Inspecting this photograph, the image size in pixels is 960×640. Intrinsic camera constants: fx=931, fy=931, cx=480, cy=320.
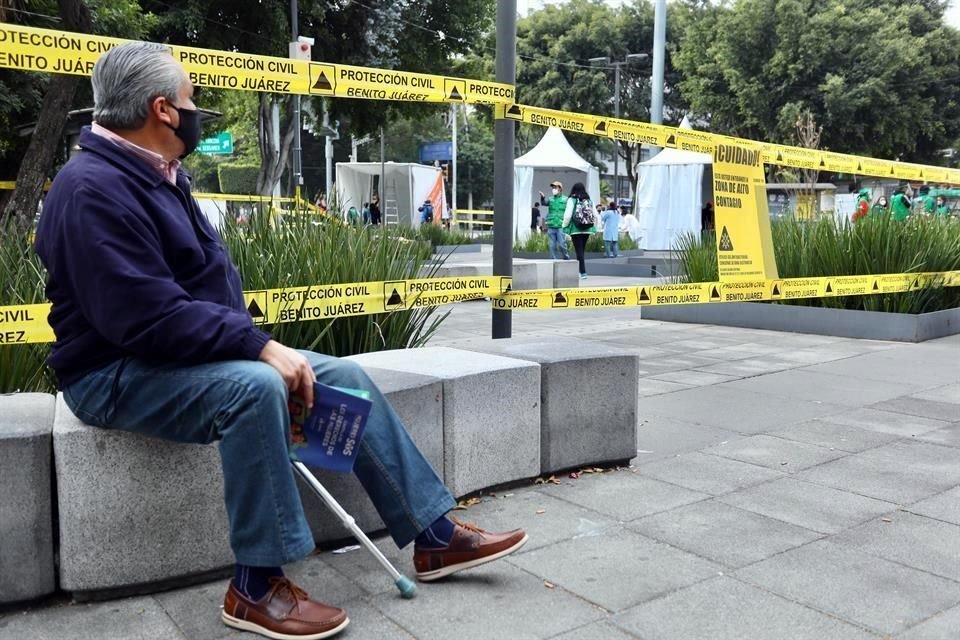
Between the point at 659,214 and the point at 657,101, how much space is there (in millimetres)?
3013

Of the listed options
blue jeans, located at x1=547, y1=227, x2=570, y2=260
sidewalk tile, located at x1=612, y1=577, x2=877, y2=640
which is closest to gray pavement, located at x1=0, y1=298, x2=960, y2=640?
sidewalk tile, located at x1=612, y1=577, x2=877, y2=640

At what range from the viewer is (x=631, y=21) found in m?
43.1

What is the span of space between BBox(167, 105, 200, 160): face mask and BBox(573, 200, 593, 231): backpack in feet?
47.7

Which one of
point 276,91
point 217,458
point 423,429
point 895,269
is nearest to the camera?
point 217,458

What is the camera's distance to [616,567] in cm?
333

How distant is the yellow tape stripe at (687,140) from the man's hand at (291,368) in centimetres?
287

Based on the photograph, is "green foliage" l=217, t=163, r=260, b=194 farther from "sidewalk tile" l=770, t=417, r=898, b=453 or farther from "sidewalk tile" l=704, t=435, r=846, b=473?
"sidewalk tile" l=704, t=435, r=846, b=473

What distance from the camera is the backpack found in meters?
17.2

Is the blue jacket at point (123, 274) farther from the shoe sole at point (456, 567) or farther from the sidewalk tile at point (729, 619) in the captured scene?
the sidewalk tile at point (729, 619)

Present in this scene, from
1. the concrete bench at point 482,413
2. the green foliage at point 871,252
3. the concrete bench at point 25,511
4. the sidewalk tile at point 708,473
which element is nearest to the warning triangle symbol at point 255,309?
the concrete bench at point 482,413

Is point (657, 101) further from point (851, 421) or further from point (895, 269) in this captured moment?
point (851, 421)

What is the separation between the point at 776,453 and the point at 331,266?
8.22ft

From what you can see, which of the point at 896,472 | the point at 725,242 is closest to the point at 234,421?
the point at 896,472

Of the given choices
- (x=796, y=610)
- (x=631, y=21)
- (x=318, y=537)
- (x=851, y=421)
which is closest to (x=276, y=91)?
(x=318, y=537)
